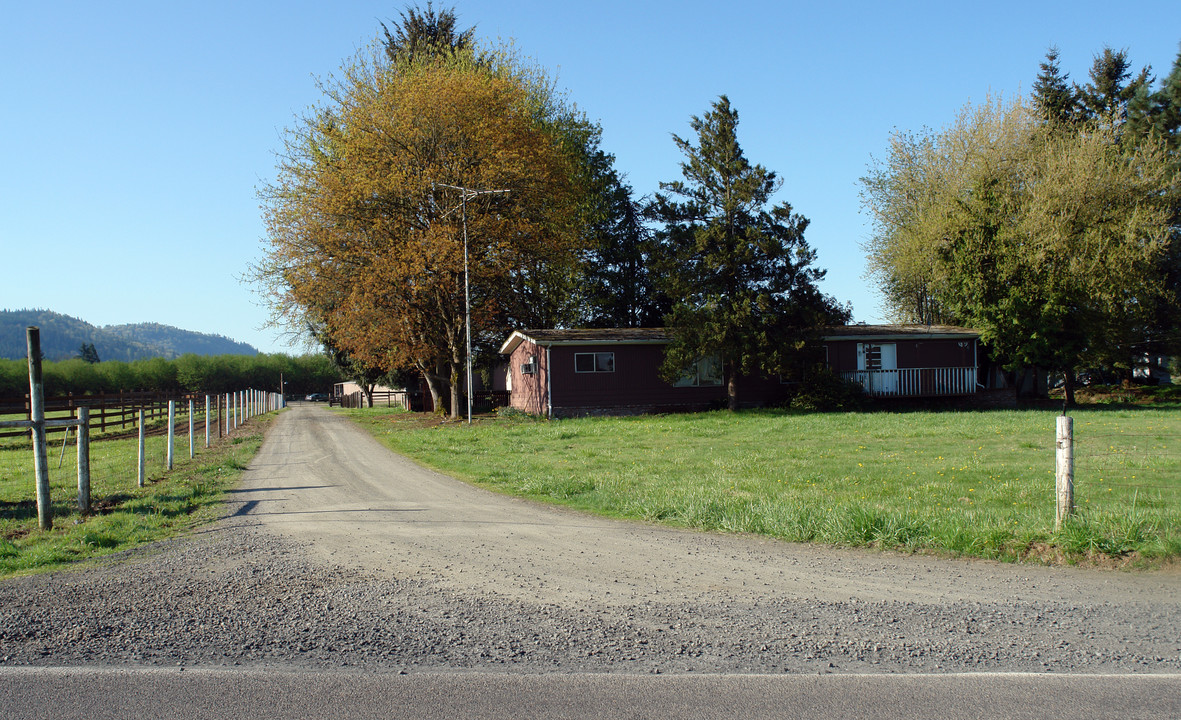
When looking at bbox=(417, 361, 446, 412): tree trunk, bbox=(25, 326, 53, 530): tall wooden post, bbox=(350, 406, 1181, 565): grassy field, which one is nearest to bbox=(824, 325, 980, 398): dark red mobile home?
bbox=(350, 406, 1181, 565): grassy field

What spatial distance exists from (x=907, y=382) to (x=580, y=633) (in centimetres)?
3058

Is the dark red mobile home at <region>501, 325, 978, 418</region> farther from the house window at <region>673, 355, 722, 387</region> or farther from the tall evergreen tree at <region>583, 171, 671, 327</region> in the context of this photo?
the tall evergreen tree at <region>583, 171, 671, 327</region>

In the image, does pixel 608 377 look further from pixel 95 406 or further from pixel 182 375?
pixel 182 375

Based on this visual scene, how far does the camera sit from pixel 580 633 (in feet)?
15.9

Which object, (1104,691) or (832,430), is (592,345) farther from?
(1104,691)

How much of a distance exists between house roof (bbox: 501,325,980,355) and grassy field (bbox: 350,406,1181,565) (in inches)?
247

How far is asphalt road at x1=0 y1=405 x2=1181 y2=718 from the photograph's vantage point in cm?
388

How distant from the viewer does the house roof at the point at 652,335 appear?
99.3 ft

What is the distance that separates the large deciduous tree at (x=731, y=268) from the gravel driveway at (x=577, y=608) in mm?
21407

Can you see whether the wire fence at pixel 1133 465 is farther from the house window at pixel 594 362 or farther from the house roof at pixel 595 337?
the house window at pixel 594 362

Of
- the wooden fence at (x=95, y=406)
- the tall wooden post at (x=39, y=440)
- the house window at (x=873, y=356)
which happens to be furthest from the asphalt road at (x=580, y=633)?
the house window at (x=873, y=356)

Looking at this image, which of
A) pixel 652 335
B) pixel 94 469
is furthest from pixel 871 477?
pixel 652 335

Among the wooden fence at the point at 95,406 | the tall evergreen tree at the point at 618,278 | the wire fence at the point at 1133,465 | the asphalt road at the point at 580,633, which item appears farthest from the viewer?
the tall evergreen tree at the point at 618,278

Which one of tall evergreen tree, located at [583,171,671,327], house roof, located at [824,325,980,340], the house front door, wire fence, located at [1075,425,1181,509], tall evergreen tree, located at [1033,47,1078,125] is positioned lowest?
wire fence, located at [1075,425,1181,509]
